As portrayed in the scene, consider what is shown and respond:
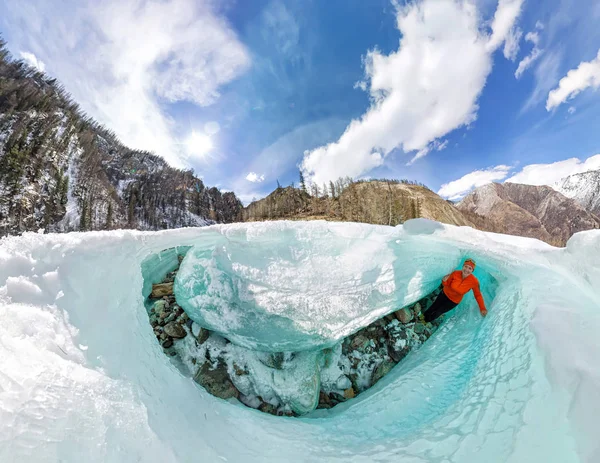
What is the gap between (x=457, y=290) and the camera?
144 inches

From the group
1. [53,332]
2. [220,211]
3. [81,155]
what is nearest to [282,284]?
[53,332]

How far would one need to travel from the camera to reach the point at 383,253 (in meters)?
3.84

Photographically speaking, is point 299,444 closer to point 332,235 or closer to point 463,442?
point 463,442

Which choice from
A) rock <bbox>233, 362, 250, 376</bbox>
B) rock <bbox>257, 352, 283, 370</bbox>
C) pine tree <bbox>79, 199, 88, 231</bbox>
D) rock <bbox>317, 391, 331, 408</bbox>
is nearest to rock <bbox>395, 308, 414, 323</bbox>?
rock <bbox>317, 391, 331, 408</bbox>

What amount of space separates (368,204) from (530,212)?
2209 inches

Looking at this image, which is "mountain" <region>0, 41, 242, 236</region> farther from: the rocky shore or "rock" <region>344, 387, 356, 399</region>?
"rock" <region>344, 387, 356, 399</region>

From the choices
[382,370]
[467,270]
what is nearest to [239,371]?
[382,370]

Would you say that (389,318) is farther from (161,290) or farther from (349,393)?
(161,290)

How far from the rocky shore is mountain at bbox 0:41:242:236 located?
9199 mm

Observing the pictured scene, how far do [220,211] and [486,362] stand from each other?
5199cm

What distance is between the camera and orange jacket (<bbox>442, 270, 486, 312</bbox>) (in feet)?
11.7

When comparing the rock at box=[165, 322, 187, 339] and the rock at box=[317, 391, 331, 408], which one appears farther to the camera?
the rock at box=[165, 322, 187, 339]

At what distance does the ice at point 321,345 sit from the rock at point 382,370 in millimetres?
113

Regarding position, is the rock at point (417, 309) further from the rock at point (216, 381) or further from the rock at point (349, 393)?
the rock at point (216, 381)
